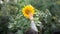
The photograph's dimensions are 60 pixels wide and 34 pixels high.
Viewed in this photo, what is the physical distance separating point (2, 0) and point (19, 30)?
797 millimetres

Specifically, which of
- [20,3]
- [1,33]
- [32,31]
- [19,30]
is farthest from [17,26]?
[32,31]

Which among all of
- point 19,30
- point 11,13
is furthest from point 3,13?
point 19,30

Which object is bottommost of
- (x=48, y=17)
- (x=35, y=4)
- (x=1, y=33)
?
(x=1, y=33)

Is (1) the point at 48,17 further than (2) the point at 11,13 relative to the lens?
Answer: No

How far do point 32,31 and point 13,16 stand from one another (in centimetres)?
106

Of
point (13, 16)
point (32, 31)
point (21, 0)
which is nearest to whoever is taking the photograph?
point (32, 31)

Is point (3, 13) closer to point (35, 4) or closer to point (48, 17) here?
point (35, 4)

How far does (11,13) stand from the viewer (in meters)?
2.96

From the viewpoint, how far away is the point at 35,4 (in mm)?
2730

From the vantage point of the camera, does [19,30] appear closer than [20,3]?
Yes

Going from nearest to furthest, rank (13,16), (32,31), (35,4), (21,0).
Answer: (32,31)
(35,4)
(13,16)
(21,0)

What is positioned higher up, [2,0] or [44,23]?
[2,0]

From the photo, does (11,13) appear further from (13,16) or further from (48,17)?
(48,17)

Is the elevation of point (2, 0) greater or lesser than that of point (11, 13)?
greater
